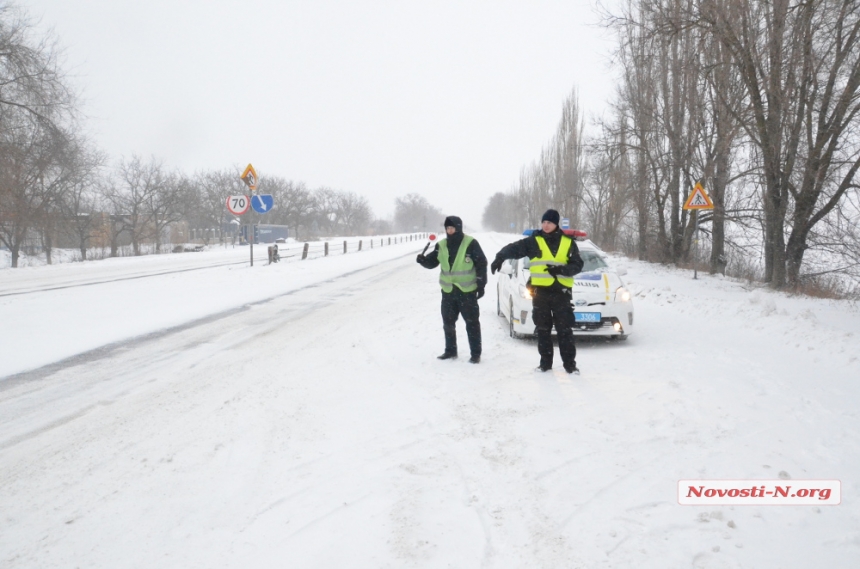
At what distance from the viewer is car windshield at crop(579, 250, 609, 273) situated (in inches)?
351

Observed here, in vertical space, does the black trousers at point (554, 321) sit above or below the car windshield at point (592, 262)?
below

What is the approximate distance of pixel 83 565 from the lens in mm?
2814

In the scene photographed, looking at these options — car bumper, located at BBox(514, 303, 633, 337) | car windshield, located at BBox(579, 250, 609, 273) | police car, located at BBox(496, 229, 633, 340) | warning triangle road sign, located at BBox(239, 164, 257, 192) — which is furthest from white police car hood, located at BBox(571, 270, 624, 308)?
warning triangle road sign, located at BBox(239, 164, 257, 192)

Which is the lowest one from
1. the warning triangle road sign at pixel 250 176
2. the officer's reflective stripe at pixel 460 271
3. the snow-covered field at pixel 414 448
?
the snow-covered field at pixel 414 448

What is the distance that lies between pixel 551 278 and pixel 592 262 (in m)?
3.09

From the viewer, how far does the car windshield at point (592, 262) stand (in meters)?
8.92

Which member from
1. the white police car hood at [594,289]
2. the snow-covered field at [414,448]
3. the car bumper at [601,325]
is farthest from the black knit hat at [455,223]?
the white police car hood at [594,289]

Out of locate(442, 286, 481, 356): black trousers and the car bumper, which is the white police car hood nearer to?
the car bumper

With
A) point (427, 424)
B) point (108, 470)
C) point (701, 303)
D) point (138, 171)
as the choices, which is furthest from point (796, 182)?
point (138, 171)

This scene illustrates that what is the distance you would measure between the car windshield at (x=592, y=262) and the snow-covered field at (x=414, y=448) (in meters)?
1.31

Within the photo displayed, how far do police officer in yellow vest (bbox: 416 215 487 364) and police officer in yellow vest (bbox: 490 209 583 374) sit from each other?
54 cm

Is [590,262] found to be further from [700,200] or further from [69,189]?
[69,189]

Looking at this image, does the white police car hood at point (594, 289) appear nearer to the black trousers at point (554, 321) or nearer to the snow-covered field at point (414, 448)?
the snow-covered field at point (414, 448)

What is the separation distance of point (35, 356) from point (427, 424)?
234 inches
